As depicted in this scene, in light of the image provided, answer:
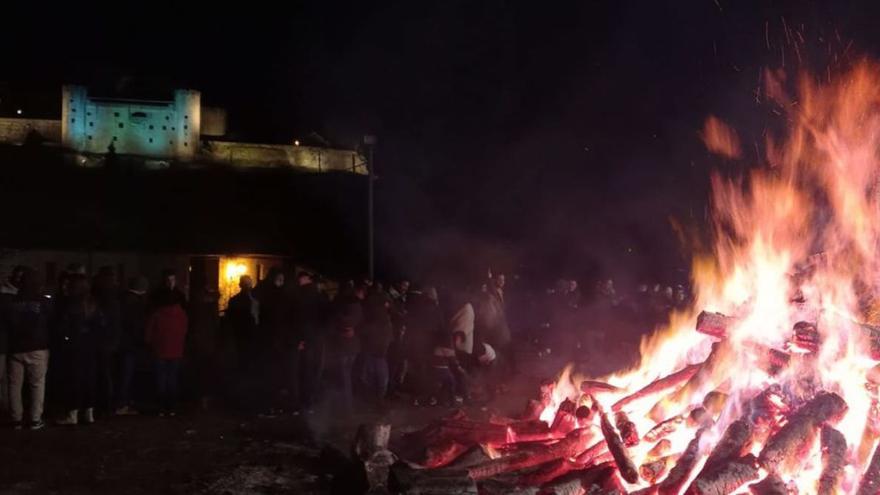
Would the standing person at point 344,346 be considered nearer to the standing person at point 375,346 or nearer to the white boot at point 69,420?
the standing person at point 375,346

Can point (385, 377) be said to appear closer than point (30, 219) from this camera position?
Yes

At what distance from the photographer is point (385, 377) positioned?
1120 cm

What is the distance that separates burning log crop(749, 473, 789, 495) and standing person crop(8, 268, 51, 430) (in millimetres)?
8240

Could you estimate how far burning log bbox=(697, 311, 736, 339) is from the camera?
302 inches

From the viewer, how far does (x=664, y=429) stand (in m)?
6.78

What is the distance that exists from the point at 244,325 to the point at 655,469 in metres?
6.71

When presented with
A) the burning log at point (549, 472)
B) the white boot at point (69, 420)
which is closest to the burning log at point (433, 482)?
the burning log at point (549, 472)

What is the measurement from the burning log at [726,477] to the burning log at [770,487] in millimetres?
79

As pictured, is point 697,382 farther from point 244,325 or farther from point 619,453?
point 244,325

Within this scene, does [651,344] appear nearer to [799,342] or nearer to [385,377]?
[799,342]

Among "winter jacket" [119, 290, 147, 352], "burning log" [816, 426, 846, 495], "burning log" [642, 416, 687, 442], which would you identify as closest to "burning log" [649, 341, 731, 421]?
"burning log" [642, 416, 687, 442]

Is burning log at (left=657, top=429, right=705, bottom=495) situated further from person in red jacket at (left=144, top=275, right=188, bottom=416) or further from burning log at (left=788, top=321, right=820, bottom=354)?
person in red jacket at (left=144, top=275, right=188, bottom=416)

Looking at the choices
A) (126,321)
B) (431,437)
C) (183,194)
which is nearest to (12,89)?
(183,194)

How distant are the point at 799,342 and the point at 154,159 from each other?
57.1 meters
